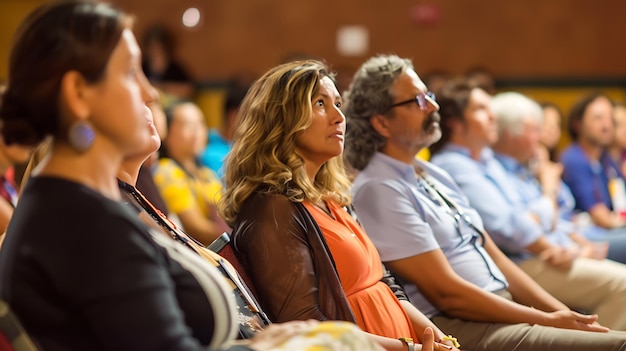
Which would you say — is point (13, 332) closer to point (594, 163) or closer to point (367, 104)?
point (367, 104)

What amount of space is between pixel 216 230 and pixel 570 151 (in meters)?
2.49

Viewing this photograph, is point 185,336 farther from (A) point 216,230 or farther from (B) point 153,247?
(A) point 216,230

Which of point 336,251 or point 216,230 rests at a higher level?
point 336,251

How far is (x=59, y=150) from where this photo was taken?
56.9 inches

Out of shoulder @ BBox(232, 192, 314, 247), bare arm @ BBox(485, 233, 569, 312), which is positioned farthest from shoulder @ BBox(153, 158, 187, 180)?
shoulder @ BBox(232, 192, 314, 247)

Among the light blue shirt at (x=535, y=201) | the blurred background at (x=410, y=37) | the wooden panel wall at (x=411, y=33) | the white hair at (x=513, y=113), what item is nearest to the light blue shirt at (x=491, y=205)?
the light blue shirt at (x=535, y=201)

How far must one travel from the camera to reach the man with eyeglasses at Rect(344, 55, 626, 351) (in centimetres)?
269

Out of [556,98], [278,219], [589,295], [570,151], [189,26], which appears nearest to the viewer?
[278,219]

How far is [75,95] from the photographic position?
1408 millimetres

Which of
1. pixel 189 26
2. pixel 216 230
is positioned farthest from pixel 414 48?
pixel 216 230

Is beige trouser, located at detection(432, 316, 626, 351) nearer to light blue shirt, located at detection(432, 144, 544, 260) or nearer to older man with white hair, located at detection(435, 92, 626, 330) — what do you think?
older man with white hair, located at detection(435, 92, 626, 330)

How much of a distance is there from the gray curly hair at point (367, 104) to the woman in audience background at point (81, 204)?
153 centimetres

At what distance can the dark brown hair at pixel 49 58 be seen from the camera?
1.39 m

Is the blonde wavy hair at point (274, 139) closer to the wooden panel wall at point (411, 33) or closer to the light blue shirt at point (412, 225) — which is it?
the light blue shirt at point (412, 225)
